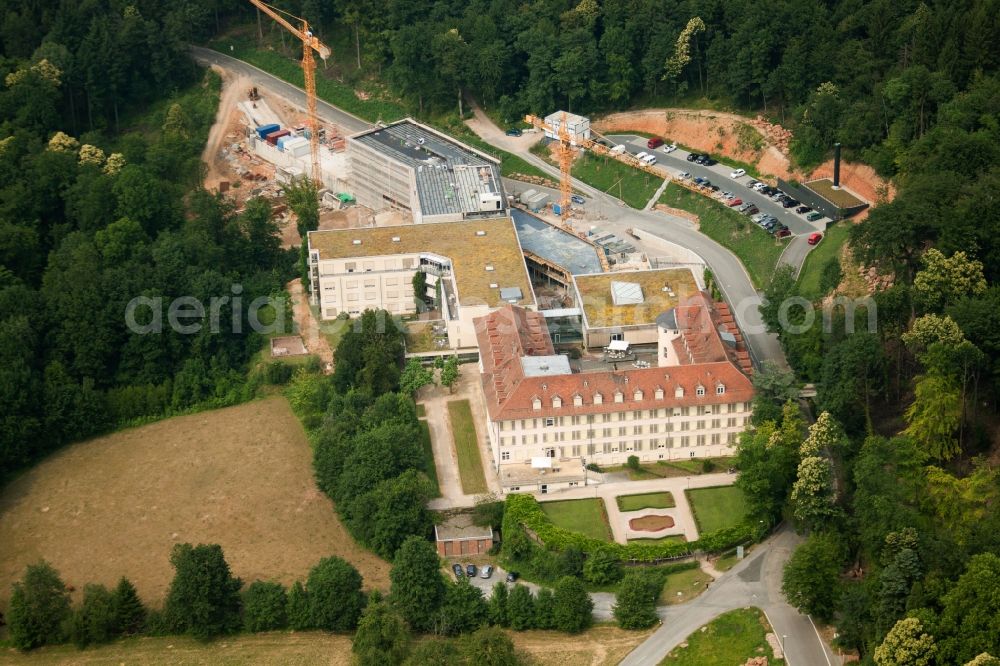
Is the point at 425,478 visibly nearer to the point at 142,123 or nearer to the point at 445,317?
the point at 445,317

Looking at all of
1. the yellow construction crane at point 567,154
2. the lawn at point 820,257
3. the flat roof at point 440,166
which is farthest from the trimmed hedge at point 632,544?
the yellow construction crane at point 567,154

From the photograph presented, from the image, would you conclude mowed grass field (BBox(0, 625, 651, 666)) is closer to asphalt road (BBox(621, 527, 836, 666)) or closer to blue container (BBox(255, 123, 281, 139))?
asphalt road (BBox(621, 527, 836, 666))

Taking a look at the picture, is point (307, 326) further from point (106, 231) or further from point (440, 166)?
point (440, 166)

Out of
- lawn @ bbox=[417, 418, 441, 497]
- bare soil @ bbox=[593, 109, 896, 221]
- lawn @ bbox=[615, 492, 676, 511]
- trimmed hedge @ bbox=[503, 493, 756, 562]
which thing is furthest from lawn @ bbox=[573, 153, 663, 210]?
trimmed hedge @ bbox=[503, 493, 756, 562]

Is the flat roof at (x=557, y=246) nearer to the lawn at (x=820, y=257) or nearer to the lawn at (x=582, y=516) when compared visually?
the lawn at (x=820, y=257)

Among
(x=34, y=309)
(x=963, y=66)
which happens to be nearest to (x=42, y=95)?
(x=34, y=309)

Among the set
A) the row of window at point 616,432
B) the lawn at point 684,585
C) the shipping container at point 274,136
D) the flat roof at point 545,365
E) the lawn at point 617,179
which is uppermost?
the shipping container at point 274,136
